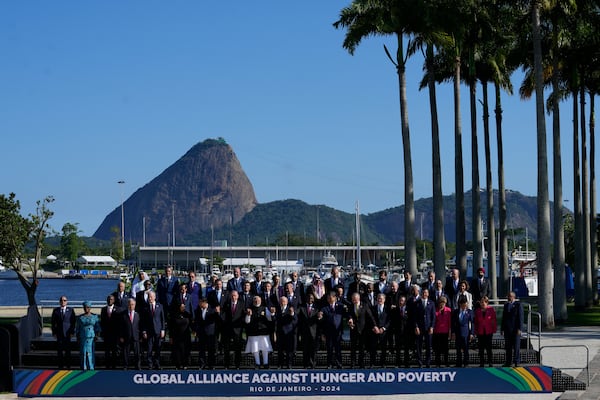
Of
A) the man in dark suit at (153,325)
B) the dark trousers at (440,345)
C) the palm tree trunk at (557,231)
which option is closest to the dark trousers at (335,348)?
the dark trousers at (440,345)

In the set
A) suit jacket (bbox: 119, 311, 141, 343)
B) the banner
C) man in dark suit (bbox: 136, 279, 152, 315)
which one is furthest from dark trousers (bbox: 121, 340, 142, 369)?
the banner

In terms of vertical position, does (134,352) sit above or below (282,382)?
above

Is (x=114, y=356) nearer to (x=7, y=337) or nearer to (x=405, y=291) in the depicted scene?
(x=7, y=337)

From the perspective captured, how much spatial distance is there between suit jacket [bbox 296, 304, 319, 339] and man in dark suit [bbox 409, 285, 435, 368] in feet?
7.67

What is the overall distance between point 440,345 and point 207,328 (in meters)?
5.66

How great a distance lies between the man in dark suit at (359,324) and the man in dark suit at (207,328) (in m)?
3.28

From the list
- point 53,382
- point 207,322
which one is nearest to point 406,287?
point 207,322

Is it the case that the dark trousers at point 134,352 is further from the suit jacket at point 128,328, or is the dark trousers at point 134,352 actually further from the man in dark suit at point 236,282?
the man in dark suit at point 236,282

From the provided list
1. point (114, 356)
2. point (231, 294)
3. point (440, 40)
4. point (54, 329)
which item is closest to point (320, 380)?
point (231, 294)

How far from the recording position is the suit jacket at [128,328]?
73.6 ft

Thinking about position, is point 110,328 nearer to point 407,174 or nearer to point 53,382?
point 53,382

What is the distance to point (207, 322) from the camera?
2280cm

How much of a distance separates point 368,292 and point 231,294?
140 inches

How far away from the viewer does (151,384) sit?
21.3 metres
